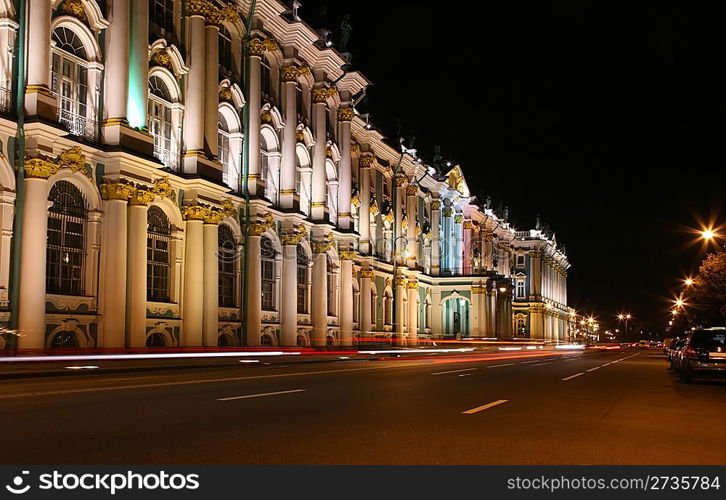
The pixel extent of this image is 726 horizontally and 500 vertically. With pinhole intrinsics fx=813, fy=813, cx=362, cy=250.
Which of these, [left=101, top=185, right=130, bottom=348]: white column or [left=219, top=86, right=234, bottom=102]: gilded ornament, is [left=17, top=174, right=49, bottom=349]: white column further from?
[left=219, top=86, right=234, bottom=102]: gilded ornament

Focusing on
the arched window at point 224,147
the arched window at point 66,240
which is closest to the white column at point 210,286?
the arched window at point 224,147

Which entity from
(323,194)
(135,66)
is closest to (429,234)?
(323,194)

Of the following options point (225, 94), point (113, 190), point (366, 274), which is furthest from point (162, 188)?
point (366, 274)

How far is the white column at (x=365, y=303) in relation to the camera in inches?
2218

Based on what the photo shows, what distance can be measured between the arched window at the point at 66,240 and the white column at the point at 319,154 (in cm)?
1897

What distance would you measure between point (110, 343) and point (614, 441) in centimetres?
2292

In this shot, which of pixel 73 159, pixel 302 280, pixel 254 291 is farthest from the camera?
pixel 302 280

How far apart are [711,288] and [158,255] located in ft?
104

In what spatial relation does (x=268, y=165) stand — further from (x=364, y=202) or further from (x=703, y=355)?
(x=703, y=355)

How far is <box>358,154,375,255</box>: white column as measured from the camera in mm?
57062

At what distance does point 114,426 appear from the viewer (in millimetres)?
9586

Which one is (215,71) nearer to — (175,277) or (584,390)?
(175,277)

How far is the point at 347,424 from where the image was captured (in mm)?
10305

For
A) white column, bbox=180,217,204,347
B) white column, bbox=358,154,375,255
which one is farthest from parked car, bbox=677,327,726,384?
white column, bbox=358,154,375,255
